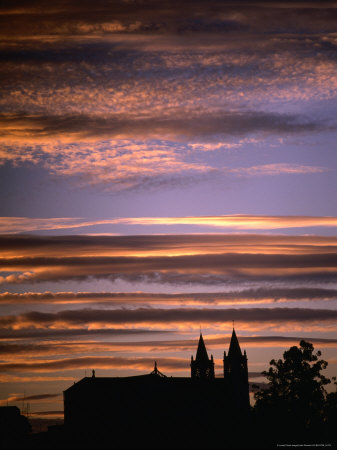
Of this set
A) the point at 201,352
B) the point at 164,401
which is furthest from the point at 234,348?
the point at 164,401

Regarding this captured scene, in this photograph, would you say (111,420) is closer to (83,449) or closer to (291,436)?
(83,449)

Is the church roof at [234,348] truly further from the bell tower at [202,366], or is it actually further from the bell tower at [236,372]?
the bell tower at [202,366]

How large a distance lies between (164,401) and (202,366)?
30.2 feet

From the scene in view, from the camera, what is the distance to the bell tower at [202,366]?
10738 cm

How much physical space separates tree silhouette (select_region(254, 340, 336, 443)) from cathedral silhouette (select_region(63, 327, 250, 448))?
9857 millimetres

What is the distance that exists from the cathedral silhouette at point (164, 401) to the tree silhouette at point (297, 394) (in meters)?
9.86

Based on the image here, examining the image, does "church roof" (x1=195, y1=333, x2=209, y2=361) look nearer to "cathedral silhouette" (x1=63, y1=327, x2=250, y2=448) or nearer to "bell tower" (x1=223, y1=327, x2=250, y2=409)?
"cathedral silhouette" (x1=63, y1=327, x2=250, y2=448)

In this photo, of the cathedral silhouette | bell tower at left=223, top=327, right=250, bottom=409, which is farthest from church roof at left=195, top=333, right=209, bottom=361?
bell tower at left=223, top=327, right=250, bottom=409

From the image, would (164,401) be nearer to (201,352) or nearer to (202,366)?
(202,366)

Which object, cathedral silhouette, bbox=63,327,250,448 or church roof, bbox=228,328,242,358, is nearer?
cathedral silhouette, bbox=63,327,250,448

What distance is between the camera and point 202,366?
356ft

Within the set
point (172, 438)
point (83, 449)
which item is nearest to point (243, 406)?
point (172, 438)

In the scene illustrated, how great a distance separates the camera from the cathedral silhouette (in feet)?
350

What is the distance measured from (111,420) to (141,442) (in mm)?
19187
